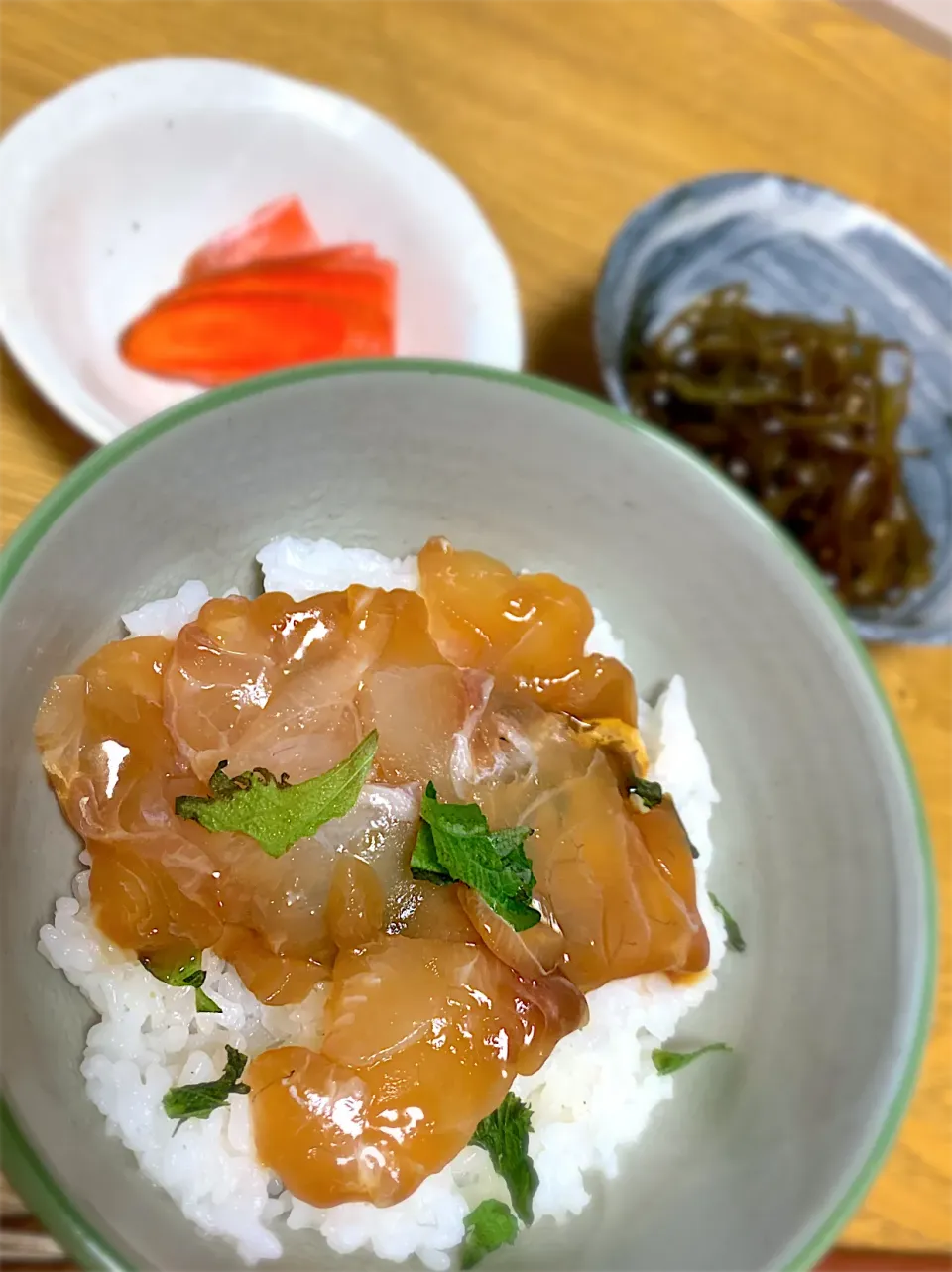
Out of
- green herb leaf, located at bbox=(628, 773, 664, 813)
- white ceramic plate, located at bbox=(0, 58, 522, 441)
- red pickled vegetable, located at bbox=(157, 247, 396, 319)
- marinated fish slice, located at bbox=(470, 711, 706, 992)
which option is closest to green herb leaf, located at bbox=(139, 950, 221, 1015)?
marinated fish slice, located at bbox=(470, 711, 706, 992)

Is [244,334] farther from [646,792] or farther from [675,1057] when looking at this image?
[675,1057]

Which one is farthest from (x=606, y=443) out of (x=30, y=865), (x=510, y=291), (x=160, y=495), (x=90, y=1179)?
(x=90, y=1179)

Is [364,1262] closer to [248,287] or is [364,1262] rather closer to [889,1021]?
[889,1021]

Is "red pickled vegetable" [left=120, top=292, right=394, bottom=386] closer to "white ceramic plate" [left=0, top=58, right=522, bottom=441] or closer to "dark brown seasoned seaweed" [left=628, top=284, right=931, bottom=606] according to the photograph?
"white ceramic plate" [left=0, top=58, right=522, bottom=441]

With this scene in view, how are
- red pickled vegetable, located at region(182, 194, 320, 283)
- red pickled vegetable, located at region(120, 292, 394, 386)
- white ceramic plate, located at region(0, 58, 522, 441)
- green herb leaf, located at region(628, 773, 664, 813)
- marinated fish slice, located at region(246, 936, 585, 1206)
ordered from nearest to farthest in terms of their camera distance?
marinated fish slice, located at region(246, 936, 585, 1206) < green herb leaf, located at region(628, 773, 664, 813) < white ceramic plate, located at region(0, 58, 522, 441) < red pickled vegetable, located at region(120, 292, 394, 386) < red pickled vegetable, located at region(182, 194, 320, 283)

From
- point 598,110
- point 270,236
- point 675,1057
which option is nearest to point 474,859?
point 675,1057
